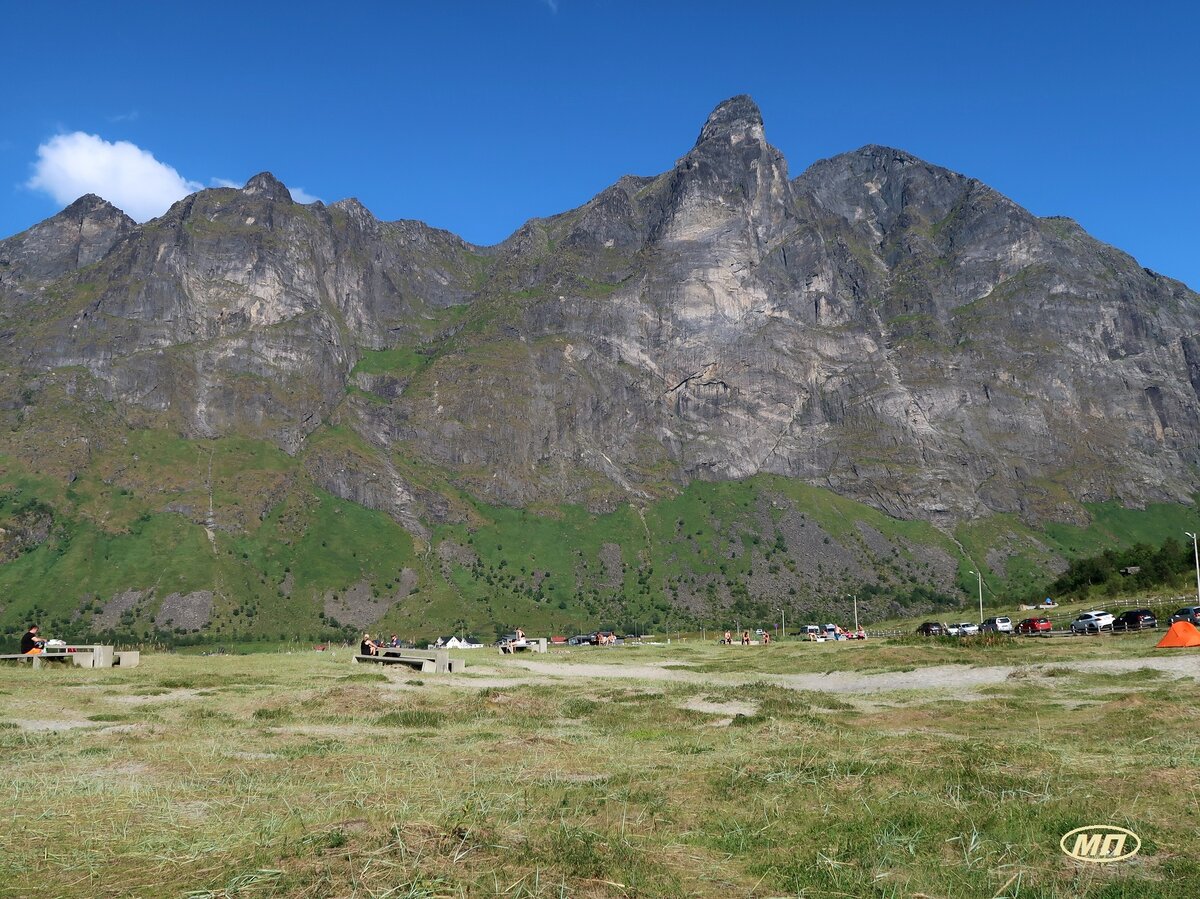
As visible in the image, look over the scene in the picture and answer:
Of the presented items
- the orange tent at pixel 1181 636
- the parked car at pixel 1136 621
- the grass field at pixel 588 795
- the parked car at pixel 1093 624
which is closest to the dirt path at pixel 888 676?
the orange tent at pixel 1181 636

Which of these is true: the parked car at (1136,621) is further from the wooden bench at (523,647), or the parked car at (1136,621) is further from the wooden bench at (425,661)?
the wooden bench at (425,661)

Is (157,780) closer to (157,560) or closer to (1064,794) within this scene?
(1064,794)

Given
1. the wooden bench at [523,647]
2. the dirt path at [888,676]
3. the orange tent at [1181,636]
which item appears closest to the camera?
the dirt path at [888,676]

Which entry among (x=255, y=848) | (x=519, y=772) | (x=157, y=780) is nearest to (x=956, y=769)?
(x=519, y=772)

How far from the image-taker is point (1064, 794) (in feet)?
40.9

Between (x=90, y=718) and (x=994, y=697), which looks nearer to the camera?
(x=90, y=718)

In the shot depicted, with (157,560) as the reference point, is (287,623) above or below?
below

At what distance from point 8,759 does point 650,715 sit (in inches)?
591

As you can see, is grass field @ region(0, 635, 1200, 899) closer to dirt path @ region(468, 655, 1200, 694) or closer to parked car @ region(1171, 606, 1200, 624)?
dirt path @ region(468, 655, 1200, 694)

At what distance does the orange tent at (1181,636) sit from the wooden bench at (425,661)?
119ft

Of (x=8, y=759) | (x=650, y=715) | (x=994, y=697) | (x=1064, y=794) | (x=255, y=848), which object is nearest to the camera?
(x=255, y=848)

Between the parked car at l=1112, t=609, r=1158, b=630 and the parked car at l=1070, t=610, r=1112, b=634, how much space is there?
103 cm

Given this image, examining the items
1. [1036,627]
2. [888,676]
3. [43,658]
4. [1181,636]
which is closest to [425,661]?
[43,658]

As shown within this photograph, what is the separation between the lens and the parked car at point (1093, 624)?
67.3 m
